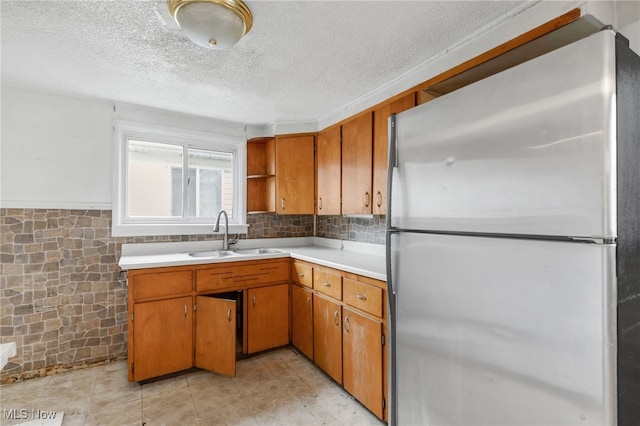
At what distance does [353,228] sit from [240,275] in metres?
1.19

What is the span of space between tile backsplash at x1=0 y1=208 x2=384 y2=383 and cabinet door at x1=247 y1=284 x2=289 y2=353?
105cm

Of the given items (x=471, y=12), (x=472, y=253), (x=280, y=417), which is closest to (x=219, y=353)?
(x=280, y=417)

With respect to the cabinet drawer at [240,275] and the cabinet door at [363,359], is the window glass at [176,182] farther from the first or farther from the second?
the cabinet door at [363,359]

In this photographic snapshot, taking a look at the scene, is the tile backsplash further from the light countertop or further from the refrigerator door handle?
the refrigerator door handle

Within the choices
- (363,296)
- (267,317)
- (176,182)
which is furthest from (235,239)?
(363,296)

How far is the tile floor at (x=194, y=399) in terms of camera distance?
76.1 inches

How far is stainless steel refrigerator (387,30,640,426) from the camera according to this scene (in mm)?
808

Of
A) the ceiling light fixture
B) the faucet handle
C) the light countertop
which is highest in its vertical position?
the ceiling light fixture

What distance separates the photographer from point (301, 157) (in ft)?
10.4

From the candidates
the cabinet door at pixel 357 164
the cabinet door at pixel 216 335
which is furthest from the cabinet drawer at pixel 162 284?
the cabinet door at pixel 357 164

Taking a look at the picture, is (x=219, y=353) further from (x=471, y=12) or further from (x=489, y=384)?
(x=471, y=12)

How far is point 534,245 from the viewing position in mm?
928

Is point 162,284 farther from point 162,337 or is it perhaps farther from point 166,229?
point 166,229

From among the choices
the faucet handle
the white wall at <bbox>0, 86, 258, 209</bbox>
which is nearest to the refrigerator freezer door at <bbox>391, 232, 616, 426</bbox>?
the faucet handle
